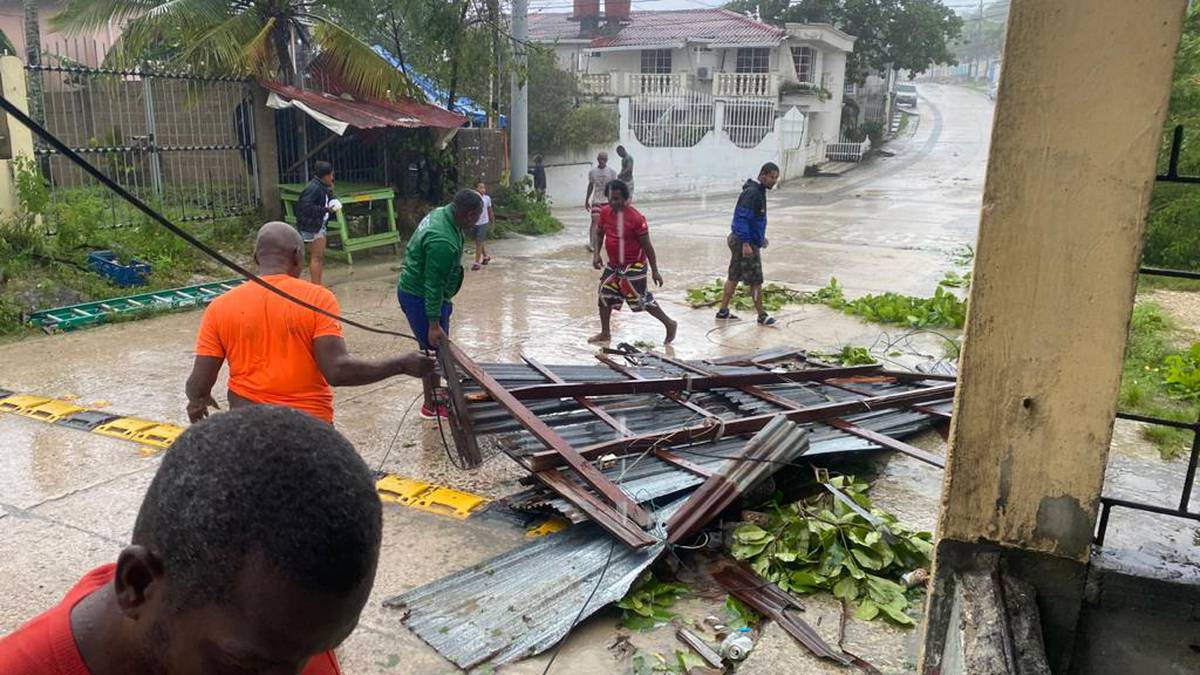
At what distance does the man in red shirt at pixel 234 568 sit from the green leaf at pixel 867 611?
292 centimetres

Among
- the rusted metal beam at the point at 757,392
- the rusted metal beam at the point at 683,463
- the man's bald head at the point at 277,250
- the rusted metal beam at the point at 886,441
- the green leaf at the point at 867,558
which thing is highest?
the man's bald head at the point at 277,250

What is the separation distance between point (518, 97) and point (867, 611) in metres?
14.3

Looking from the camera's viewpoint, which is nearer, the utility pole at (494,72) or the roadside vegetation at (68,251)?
the roadside vegetation at (68,251)

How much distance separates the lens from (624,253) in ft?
26.3

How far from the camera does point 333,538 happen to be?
1.08 m

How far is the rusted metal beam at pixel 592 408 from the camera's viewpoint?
495 centimetres

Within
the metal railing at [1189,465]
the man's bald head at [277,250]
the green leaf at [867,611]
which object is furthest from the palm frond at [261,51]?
the metal railing at [1189,465]

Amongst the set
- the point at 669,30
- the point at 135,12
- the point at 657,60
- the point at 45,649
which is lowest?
the point at 45,649

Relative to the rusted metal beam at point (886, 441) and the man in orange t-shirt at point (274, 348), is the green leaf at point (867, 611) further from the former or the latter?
the man in orange t-shirt at point (274, 348)

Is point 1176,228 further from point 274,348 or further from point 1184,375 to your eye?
point 274,348

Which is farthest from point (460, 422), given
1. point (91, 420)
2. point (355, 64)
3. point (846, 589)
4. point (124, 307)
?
point (355, 64)

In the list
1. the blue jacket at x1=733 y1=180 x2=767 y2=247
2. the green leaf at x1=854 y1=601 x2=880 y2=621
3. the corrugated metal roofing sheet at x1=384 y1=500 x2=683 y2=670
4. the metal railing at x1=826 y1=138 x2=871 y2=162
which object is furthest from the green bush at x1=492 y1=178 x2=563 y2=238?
the metal railing at x1=826 y1=138 x2=871 y2=162

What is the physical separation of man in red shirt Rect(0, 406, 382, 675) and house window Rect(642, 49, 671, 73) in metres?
33.6

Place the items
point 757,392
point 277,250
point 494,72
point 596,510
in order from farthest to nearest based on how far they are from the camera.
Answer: point 494,72, point 757,392, point 596,510, point 277,250
